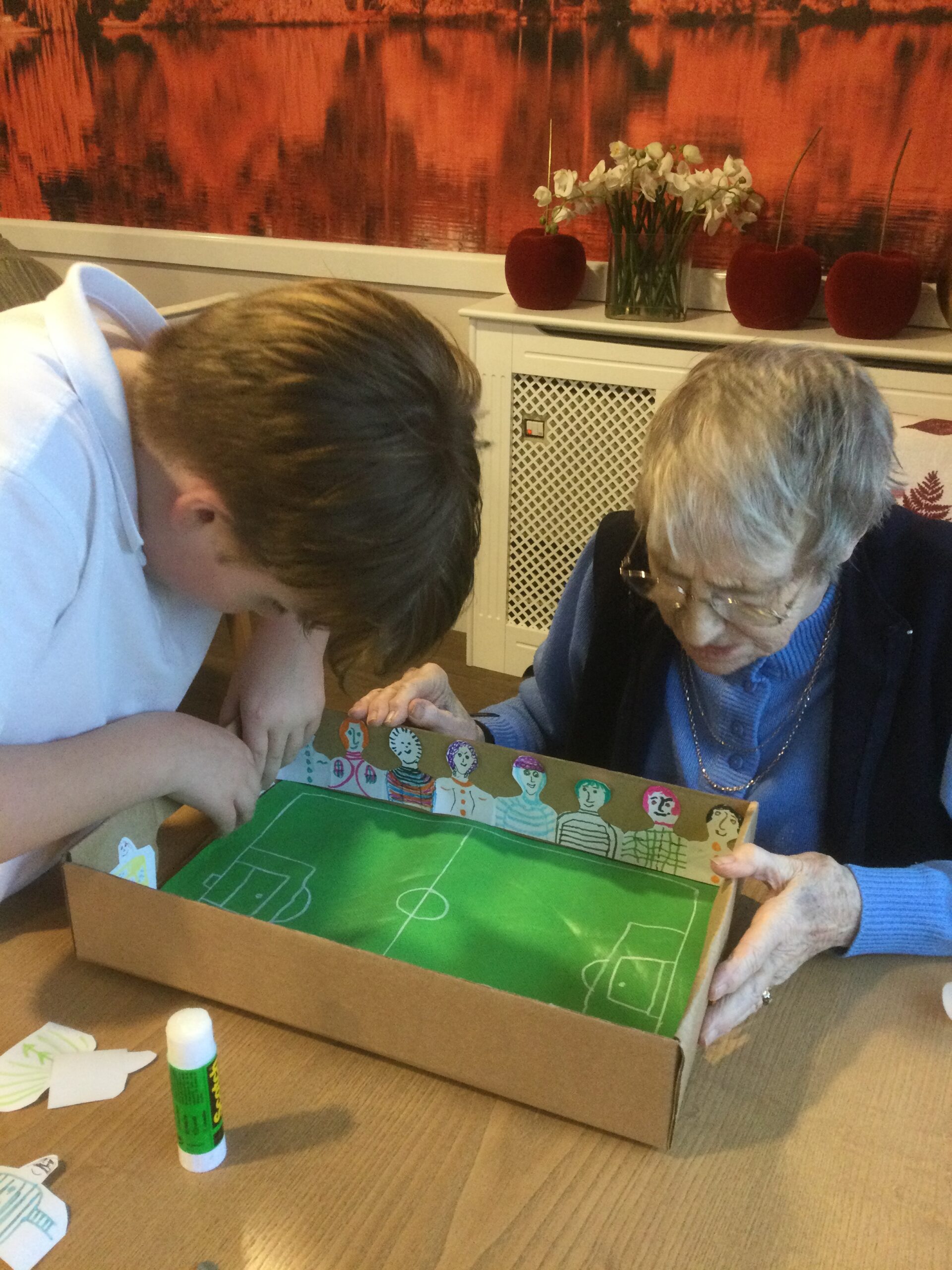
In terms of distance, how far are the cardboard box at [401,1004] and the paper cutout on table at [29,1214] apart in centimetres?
16

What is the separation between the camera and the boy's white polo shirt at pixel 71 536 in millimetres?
755

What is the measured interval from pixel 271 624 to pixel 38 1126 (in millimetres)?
523

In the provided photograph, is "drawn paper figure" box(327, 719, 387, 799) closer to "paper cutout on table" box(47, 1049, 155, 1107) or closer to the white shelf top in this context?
"paper cutout on table" box(47, 1049, 155, 1107)

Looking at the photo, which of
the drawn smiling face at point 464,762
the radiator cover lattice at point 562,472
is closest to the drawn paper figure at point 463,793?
the drawn smiling face at point 464,762

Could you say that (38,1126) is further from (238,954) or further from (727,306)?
(727,306)

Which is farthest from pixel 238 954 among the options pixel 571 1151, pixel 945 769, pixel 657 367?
pixel 657 367

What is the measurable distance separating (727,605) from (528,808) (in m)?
0.28

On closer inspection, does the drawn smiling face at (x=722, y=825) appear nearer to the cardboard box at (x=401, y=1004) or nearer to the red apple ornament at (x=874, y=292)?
the cardboard box at (x=401, y=1004)

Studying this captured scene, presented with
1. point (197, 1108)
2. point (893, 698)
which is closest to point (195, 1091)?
point (197, 1108)

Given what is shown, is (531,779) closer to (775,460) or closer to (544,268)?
(775,460)

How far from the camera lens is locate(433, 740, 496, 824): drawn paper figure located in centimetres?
101

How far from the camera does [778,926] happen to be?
0.81 m

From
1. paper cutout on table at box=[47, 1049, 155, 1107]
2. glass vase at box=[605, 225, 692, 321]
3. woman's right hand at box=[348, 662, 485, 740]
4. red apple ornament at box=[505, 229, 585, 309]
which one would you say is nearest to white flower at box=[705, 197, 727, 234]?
glass vase at box=[605, 225, 692, 321]

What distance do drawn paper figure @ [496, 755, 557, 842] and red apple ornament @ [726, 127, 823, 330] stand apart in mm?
1656
